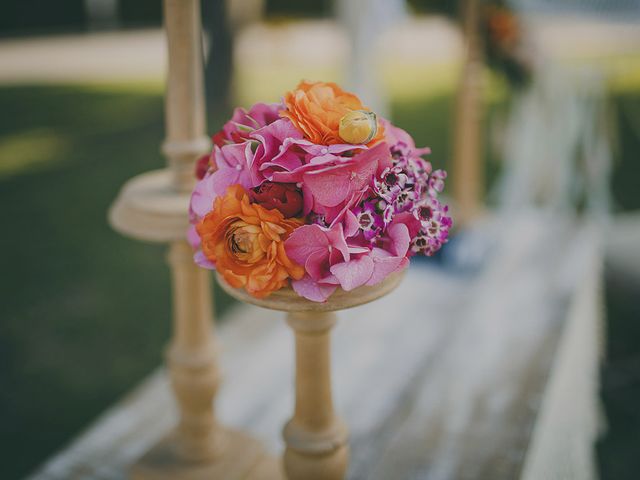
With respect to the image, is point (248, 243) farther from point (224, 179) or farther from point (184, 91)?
point (184, 91)

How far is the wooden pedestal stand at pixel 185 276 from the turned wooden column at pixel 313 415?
0.32 m

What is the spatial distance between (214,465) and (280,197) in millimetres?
779

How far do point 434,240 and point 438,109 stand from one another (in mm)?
6578

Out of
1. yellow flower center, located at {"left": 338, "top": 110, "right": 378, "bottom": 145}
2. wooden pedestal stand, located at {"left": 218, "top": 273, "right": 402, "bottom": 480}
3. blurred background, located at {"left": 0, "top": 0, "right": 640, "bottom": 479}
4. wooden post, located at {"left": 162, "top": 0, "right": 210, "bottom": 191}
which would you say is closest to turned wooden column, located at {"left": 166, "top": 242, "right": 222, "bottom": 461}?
wooden post, located at {"left": 162, "top": 0, "right": 210, "bottom": 191}

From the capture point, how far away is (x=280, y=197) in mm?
979

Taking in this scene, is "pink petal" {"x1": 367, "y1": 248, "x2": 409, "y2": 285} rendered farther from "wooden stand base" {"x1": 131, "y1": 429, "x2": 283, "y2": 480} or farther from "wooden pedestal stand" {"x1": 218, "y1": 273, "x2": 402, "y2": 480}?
"wooden stand base" {"x1": 131, "y1": 429, "x2": 283, "y2": 480}

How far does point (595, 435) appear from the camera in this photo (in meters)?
2.20

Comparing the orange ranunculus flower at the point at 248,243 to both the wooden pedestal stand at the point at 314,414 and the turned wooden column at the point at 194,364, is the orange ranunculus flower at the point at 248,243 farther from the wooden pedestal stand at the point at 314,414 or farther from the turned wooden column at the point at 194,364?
the turned wooden column at the point at 194,364

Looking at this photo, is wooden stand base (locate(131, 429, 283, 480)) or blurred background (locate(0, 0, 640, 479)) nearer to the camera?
wooden stand base (locate(131, 429, 283, 480))

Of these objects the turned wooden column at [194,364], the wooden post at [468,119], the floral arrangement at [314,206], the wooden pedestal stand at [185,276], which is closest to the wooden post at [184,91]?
the wooden pedestal stand at [185,276]

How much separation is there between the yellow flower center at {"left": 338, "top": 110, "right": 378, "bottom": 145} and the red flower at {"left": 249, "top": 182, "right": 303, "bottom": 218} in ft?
0.36

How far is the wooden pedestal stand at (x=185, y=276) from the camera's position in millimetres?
1266

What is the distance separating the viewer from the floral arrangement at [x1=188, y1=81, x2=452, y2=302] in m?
0.94

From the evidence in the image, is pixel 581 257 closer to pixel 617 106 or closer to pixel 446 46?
pixel 617 106
